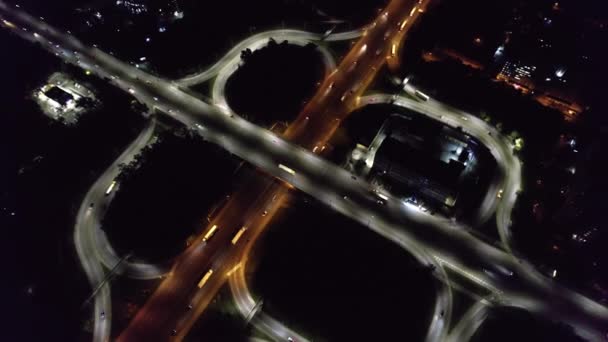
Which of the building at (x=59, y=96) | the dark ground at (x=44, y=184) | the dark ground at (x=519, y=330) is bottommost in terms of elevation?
the dark ground at (x=44, y=184)

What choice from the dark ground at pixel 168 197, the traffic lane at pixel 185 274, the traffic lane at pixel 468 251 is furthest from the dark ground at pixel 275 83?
the traffic lane at pixel 468 251

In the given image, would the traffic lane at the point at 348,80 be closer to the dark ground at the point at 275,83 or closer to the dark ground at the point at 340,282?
the dark ground at the point at 275,83

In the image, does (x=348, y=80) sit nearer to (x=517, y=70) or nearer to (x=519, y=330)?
(x=517, y=70)

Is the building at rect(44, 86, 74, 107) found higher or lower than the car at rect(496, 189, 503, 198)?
lower

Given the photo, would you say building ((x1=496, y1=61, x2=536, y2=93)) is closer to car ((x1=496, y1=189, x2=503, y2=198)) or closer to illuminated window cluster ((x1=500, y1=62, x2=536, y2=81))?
illuminated window cluster ((x1=500, y1=62, x2=536, y2=81))

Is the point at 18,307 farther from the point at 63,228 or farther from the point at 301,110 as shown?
the point at 301,110

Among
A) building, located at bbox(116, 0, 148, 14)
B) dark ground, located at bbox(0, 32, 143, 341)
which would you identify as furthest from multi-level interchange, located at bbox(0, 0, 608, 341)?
building, located at bbox(116, 0, 148, 14)

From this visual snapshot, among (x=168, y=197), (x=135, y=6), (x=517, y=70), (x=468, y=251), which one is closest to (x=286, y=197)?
(x=168, y=197)

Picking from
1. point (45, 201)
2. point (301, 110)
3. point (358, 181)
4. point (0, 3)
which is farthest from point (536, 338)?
point (0, 3)

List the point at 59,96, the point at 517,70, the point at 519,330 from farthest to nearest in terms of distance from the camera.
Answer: the point at 517,70, the point at 59,96, the point at 519,330
